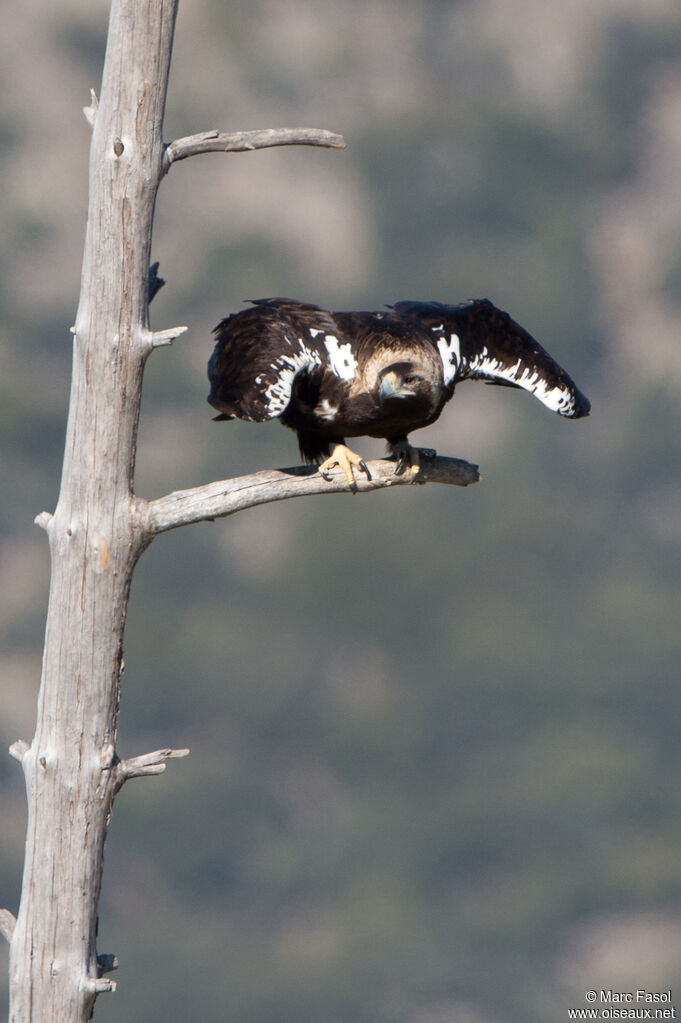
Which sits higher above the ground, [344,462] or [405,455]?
[405,455]

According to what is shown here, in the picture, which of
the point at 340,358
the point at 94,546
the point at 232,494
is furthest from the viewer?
the point at 340,358

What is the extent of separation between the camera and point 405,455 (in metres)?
3.93

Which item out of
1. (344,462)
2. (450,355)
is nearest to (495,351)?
(450,355)

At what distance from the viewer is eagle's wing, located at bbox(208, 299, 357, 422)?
3346 millimetres

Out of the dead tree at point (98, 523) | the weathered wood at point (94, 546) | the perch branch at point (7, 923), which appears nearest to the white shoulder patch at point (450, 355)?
the dead tree at point (98, 523)

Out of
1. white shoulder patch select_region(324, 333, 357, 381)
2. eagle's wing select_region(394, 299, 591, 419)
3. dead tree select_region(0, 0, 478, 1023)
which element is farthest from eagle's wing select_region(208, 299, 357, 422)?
eagle's wing select_region(394, 299, 591, 419)

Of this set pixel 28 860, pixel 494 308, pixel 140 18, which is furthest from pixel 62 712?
pixel 494 308

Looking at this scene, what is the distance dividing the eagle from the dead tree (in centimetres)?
38

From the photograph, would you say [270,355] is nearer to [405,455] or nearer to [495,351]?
[405,455]

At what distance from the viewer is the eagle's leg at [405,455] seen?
385 cm

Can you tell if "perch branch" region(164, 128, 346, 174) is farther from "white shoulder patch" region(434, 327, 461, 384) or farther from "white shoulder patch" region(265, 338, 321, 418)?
"white shoulder patch" region(434, 327, 461, 384)

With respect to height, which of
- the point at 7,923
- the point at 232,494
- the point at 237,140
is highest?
the point at 237,140

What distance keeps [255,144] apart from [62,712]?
1.54 m

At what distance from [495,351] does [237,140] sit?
4.31 ft
